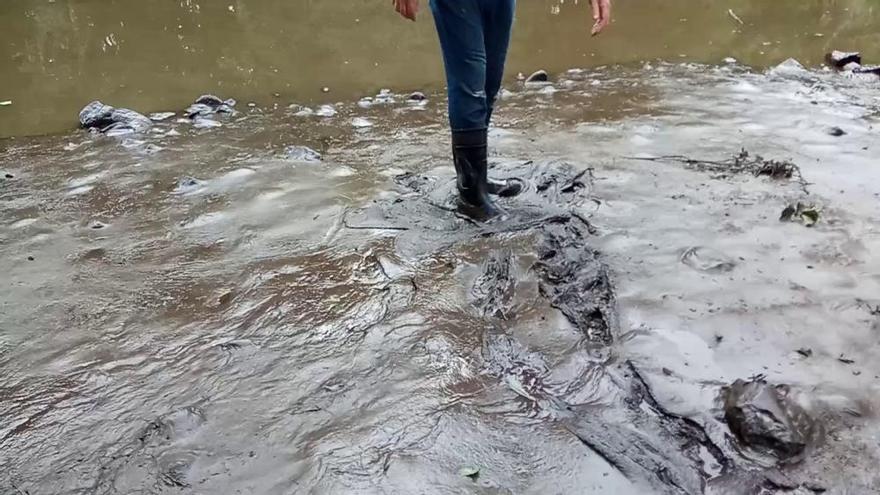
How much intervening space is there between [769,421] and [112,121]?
4371 mm

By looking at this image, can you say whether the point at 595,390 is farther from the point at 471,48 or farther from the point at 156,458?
the point at 471,48

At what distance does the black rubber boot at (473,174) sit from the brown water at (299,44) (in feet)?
8.42

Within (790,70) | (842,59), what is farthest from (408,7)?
(842,59)

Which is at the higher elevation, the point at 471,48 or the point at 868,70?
the point at 471,48

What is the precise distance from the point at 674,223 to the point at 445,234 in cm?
94

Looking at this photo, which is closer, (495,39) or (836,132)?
(495,39)

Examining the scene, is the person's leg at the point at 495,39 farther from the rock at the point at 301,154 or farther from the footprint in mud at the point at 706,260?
the rock at the point at 301,154

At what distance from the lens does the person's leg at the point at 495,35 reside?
2938 millimetres

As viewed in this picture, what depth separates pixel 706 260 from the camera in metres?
2.62

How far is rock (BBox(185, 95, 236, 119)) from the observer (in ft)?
16.2

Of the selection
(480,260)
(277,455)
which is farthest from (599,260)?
(277,455)

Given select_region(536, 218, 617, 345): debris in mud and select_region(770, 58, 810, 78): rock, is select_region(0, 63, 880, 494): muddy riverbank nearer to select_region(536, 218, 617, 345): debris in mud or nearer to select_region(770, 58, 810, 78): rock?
select_region(536, 218, 617, 345): debris in mud

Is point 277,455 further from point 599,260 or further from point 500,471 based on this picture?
point 599,260

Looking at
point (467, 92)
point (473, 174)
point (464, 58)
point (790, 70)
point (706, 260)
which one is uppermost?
point (464, 58)
